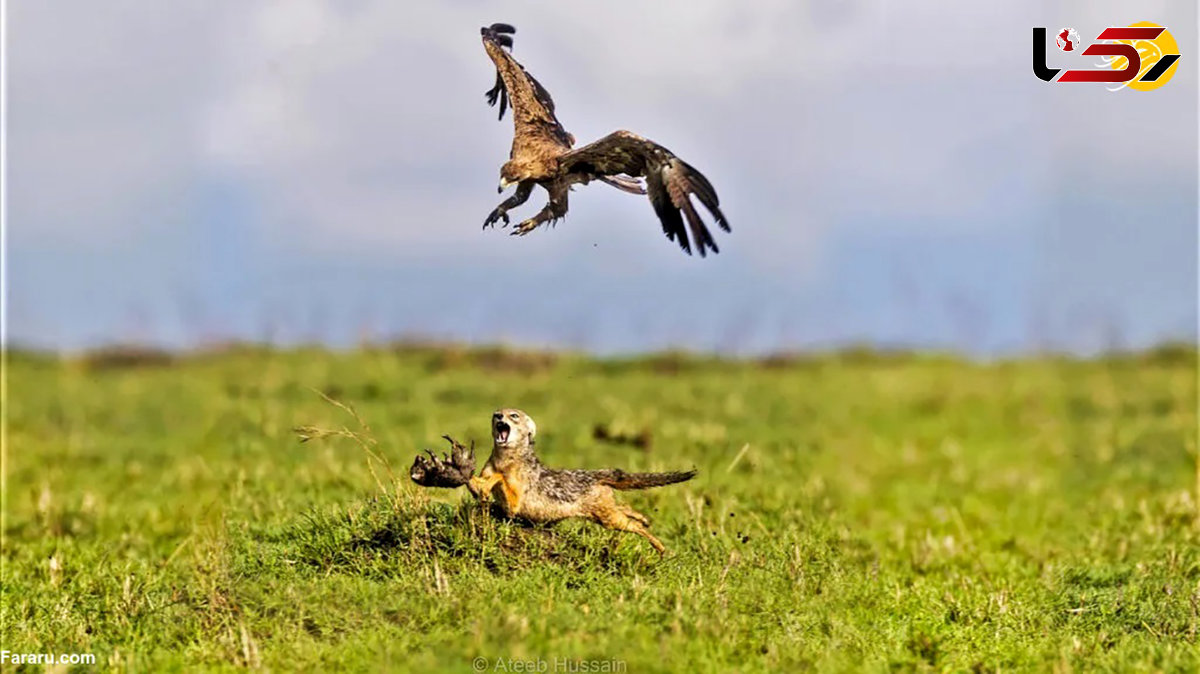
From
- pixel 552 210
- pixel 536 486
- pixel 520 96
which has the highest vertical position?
pixel 520 96

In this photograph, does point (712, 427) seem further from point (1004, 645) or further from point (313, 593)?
point (313, 593)

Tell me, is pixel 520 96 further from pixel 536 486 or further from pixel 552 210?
pixel 536 486

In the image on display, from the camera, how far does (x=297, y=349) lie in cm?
2484

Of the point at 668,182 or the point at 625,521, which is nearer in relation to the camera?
the point at 668,182

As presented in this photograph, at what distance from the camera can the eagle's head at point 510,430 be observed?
28.2 feet

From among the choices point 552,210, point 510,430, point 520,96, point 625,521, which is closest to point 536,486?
point 510,430

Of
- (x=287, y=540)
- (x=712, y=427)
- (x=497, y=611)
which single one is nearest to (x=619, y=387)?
(x=712, y=427)

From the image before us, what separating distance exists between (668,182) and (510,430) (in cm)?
177

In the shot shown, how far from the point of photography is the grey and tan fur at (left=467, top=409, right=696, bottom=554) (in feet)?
28.4

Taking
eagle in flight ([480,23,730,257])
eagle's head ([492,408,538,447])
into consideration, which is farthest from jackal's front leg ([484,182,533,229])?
eagle's head ([492,408,538,447])

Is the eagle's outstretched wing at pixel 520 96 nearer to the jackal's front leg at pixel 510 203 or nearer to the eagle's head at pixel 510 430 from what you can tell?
the jackal's front leg at pixel 510 203

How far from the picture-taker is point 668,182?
8.35 metres

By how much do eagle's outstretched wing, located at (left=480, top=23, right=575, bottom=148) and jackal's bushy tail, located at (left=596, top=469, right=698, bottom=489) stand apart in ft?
7.16

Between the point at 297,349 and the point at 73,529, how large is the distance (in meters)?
12.1
